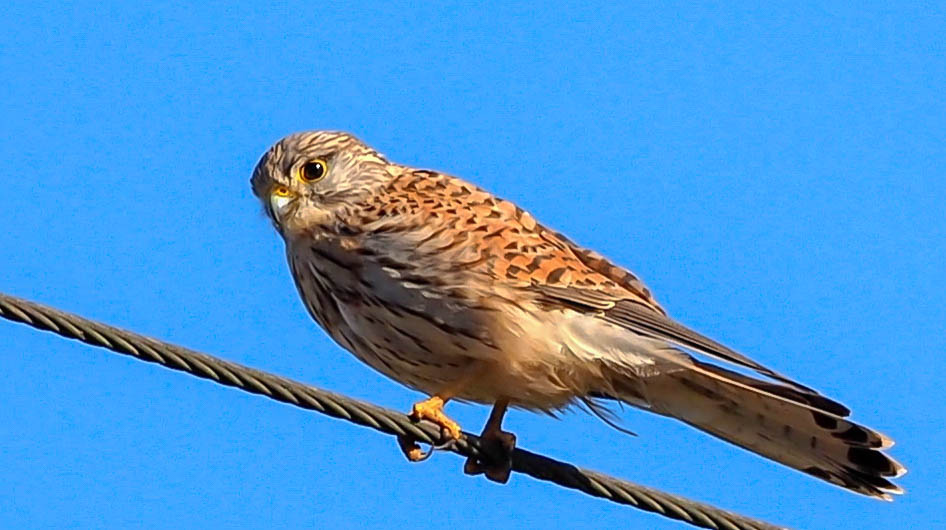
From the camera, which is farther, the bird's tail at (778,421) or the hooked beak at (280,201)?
the hooked beak at (280,201)

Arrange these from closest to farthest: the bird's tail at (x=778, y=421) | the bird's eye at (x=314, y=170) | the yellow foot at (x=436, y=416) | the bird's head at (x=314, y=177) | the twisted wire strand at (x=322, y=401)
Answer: the twisted wire strand at (x=322, y=401) < the yellow foot at (x=436, y=416) < the bird's tail at (x=778, y=421) < the bird's head at (x=314, y=177) < the bird's eye at (x=314, y=170)

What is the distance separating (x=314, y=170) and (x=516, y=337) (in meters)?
1.08

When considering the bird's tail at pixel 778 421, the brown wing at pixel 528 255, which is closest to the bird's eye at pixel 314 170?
the brown wing at pixel 528 255

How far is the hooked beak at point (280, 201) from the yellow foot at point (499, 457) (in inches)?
43.1

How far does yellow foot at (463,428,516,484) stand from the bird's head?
0.97 meters

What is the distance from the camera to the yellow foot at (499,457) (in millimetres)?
5129

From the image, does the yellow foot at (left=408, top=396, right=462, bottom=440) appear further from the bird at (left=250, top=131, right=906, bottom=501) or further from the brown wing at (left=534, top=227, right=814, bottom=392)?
the brown wing at (left=534, top=227, right=814, bottom=392)

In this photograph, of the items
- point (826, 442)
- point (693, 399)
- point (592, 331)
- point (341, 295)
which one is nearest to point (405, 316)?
point (341, 295)

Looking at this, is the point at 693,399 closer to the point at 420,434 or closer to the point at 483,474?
the point at 483,474

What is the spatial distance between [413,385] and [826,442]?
127 centimetres

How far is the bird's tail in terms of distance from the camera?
5238 millimetres

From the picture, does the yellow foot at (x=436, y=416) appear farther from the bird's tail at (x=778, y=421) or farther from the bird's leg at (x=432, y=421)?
the bird's tail at (x=778, y=421)

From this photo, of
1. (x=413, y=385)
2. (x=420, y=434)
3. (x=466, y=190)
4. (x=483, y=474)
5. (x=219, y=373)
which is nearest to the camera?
(x=219, y=373)

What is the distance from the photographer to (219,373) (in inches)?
153
